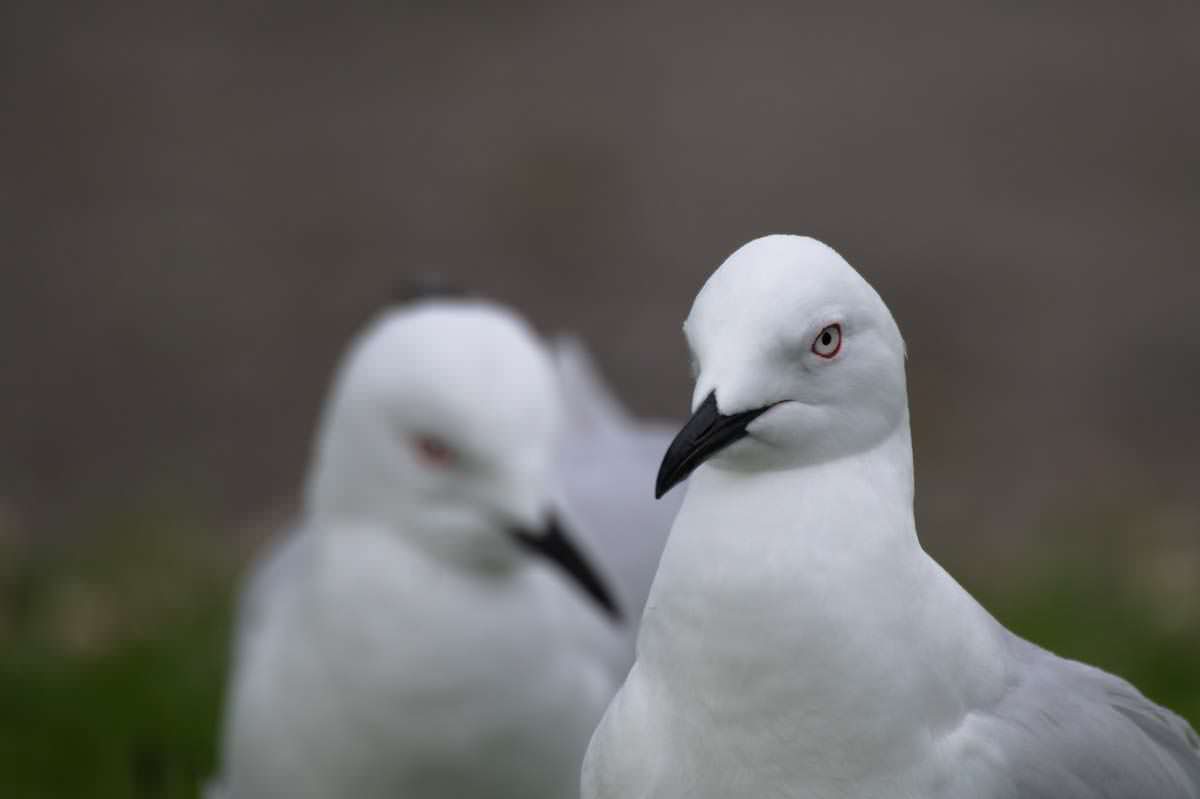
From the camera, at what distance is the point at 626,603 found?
3.62 metres

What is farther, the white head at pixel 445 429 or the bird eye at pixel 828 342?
the white head at pixel 445 429

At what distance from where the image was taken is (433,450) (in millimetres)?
3443

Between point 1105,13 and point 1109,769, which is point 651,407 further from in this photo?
point 1109,769

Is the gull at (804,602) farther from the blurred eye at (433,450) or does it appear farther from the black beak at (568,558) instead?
the blurred eye at (433,450)

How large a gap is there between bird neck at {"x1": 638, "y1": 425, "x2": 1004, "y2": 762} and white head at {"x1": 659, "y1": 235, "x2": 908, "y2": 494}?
0.15 feet

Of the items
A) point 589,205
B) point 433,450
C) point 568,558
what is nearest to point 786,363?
point 568,558

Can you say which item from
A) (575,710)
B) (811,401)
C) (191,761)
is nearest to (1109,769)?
(811,401)

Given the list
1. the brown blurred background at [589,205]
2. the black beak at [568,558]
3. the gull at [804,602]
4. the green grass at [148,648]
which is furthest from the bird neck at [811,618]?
the brown blurred background at [589,205]

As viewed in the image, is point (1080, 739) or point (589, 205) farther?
point (589, 205)

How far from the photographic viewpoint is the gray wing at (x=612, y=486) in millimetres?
3703

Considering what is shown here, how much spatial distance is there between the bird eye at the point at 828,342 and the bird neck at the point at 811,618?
132 mm

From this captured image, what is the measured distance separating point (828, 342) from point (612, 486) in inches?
71.7

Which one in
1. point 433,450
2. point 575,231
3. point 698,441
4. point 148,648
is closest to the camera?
point 698,441

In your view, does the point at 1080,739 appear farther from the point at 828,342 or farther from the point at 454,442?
the point at 454,442
